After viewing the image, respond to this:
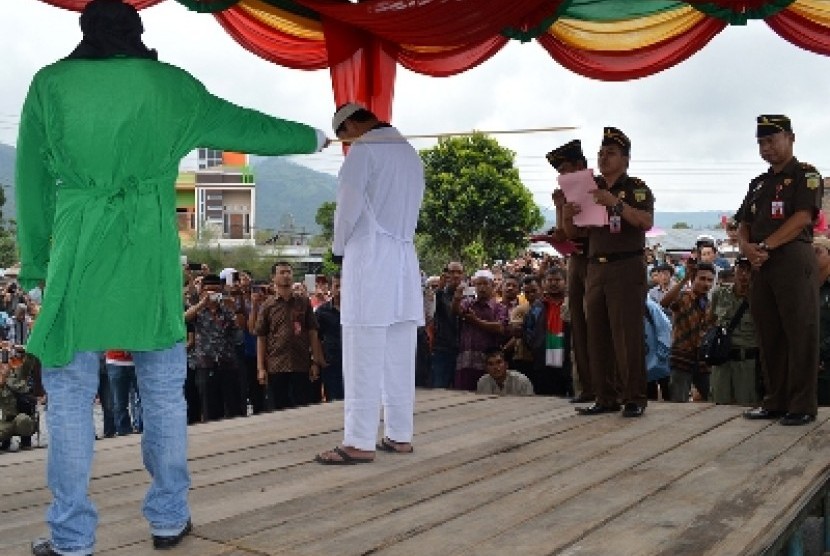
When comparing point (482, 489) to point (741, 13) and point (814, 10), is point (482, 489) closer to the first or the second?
point (741, 13)

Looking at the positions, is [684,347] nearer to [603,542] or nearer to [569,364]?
[569,364]

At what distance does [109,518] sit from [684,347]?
4.63m

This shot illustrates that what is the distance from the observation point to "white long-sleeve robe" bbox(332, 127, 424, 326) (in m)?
4.04

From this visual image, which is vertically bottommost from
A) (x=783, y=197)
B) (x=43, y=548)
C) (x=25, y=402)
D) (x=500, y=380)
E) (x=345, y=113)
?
(x=25, y=402)

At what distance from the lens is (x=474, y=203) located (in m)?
34.0

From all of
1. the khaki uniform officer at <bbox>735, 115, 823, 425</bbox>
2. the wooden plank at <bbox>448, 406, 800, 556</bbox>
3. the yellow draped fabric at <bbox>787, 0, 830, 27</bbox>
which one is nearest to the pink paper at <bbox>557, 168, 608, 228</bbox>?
the khaki uniform officer at <bbox>735, 115, 823, 425</bbox>

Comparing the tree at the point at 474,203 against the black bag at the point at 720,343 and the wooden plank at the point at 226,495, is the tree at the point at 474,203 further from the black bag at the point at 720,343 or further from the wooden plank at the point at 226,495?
the wooden plank at the point at 226,495

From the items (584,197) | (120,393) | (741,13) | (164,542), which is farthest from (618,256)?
(120,393)

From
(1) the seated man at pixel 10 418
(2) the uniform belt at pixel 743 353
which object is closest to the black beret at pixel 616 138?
(2) the uniform belt at pixel 743 353

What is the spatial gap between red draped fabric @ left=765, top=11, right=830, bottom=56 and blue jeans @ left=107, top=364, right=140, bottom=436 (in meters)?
5.19

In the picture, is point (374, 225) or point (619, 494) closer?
point (619, 494)

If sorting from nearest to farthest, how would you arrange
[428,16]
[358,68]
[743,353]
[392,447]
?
[392,447]
[428,16]
[743,353]
[358,68]

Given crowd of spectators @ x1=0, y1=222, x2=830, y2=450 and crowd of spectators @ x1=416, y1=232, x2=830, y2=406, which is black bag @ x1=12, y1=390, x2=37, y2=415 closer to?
crowd of spectators @ x1=0, y1=222, x2=830, y2=450

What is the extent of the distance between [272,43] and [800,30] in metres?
3.58
